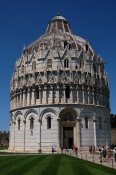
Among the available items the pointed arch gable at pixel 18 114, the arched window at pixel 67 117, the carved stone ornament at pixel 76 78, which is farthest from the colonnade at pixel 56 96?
the arched window at pixel 67 117

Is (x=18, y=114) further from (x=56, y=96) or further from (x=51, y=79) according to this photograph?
(x=51, y=79)

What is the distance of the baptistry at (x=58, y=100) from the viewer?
58.8 m

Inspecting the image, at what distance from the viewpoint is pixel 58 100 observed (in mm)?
59156

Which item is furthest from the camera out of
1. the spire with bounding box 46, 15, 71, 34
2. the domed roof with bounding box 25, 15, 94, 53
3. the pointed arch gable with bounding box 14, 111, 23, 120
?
the spire with bounding box 46, 15, 71, 34

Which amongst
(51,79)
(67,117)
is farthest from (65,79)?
(67,117)

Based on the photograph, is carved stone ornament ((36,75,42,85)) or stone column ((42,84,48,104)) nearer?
stone column ((42,84,48,104))

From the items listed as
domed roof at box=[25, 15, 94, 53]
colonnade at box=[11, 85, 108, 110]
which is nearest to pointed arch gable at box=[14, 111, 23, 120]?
colonnade at box=[11, 85, 108, 110]

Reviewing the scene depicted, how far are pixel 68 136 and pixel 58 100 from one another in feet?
24.8

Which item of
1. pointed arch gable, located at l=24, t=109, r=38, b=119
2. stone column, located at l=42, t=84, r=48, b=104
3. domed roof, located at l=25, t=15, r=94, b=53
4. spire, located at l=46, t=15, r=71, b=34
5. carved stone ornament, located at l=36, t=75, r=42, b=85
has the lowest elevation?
pointed arch gable, located at l=24, t=109, r=38, b=119

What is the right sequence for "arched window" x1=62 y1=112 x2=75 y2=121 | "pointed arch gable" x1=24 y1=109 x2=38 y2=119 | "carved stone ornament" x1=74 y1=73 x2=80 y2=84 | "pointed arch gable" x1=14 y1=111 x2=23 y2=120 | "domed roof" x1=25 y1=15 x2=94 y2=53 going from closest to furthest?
"arched window" x1=62 y1=112 x2=75 y2=121 < "pointed arch gable" x1=24 y1=109 x2=38 y2=119 < "carved stone ornament" x1=74 y1=73 x2=80 y2=84 < "pointed arch gable" x1=14 y1=111 x2=23 y2=120 < "domed roof" x1=25 y1=15 x2=94 y2=53

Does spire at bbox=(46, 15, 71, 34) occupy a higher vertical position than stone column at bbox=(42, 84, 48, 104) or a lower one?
higher

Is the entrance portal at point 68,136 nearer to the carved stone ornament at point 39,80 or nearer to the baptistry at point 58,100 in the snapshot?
the baptistry at point 58,100

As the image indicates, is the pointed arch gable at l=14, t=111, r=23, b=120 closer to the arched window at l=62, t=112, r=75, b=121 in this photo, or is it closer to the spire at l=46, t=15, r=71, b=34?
the arched window at l=62, t=112, r=75, b=121

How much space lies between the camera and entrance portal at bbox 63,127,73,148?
58562mm
